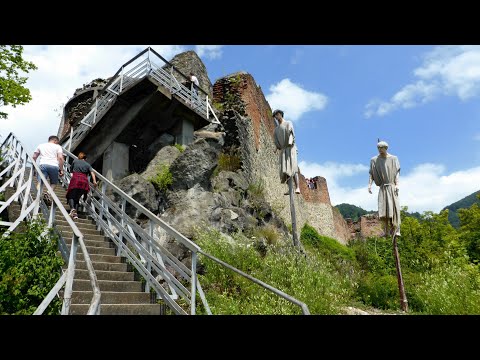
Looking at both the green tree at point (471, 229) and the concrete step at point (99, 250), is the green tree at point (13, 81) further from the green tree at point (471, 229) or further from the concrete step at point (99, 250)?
the green tree at point (471, 229)

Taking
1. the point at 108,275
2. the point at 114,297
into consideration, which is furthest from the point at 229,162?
the point at 114,297

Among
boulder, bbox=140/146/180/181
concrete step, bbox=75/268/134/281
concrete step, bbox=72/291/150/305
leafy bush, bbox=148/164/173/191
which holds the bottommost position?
concrete step, bbox=72/291/150/305

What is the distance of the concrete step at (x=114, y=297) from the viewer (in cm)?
478

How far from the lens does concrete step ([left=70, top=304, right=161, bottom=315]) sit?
4.46m

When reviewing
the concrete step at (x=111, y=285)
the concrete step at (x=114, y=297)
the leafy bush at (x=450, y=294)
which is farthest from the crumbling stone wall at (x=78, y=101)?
the leafy bush at (x=450, y=294)

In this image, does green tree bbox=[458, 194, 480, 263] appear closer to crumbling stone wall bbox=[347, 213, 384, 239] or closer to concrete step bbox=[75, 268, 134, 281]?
crumbling stone wall bbox=[347, 213, 384, 239]

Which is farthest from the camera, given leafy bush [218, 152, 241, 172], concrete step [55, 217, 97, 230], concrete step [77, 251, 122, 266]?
leafy bush [218, 152, 241, 172]

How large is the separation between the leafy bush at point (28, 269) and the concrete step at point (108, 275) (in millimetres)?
310

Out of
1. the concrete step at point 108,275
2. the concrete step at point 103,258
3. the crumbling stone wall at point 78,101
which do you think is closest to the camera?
the concrete step at point 108,275

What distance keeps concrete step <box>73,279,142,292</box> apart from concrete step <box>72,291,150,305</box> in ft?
0.74

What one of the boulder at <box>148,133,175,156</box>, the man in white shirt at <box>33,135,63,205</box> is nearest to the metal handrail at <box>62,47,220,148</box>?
the boulder at <box>148,133,175,156</box>

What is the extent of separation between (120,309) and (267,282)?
2.37 m

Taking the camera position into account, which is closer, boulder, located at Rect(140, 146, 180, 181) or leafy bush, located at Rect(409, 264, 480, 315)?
leafy bush, located at Rect(409, 264, 480, 315)

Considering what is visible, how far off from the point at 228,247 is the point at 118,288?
2.25 meters
